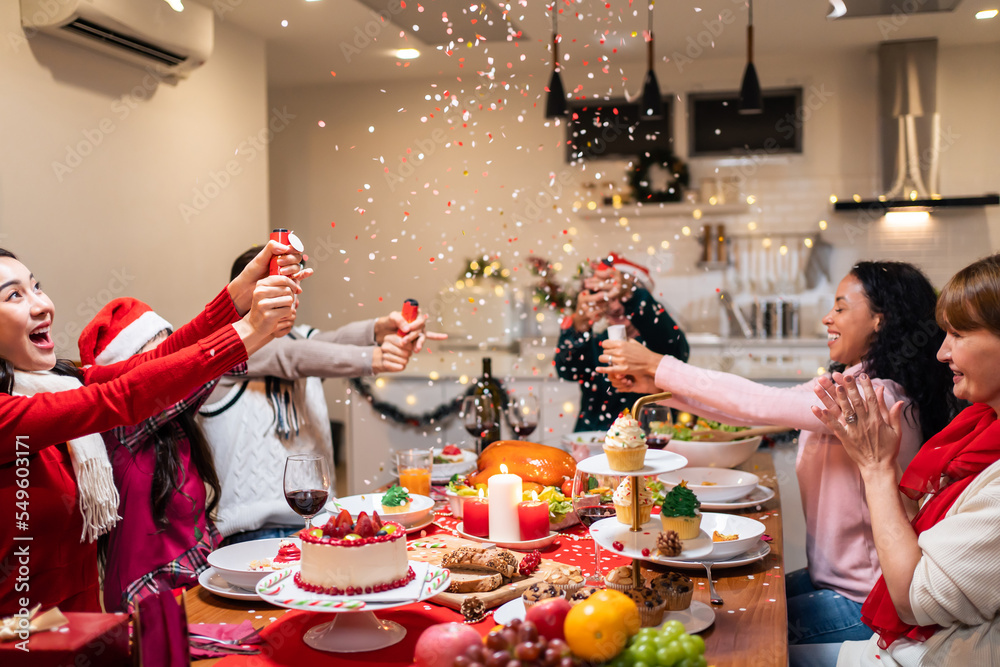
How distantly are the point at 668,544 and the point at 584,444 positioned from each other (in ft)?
3.31

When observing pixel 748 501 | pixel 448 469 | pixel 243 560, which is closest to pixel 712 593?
pixel 748 501

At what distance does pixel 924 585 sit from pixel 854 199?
504cm

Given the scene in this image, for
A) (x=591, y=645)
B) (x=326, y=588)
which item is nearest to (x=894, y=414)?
(x=591, y=645)

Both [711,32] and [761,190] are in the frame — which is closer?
[711,32]

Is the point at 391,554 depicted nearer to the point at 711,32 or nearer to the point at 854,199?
the point at 711,32

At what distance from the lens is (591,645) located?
1015 millimetres

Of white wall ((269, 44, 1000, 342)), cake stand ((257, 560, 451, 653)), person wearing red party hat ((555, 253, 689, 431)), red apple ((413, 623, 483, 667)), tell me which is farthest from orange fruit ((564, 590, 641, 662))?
white wall ((269, 44, 1000, 342))

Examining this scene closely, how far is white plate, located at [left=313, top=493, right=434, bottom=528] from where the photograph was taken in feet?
6.13

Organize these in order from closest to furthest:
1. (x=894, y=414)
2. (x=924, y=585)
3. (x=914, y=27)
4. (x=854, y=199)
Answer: (x=924, y=585), (x=894, y=414), (x=914, y=27), (x=854, y=199)

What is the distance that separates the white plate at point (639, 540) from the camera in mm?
1464

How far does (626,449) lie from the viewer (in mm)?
1423

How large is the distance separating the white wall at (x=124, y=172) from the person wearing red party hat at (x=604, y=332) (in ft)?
7.18

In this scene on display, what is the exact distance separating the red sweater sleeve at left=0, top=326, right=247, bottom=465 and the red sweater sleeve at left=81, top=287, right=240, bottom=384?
0.28 metres

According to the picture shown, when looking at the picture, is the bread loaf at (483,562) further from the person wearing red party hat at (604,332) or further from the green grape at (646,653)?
the person wearing red party hat at (604,332)
